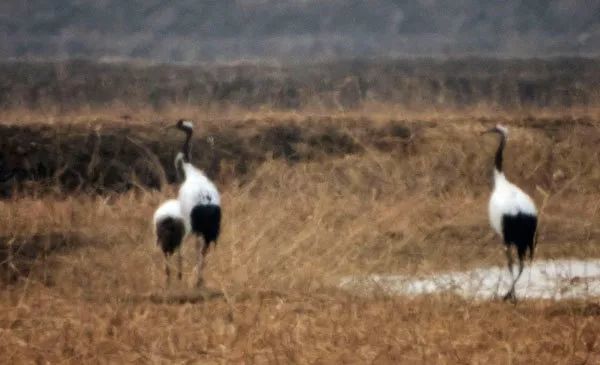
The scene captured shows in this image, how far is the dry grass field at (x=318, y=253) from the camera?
873 cm

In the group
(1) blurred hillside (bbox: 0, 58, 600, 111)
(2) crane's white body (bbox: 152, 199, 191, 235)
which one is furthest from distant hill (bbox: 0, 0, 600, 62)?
(2) crane's white body (bbox: 152, 199, 191, 235)

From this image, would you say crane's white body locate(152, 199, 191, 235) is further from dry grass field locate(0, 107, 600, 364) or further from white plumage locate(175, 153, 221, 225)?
dry grass field locate(0, 107, 600, 364)

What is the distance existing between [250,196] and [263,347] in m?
8.31

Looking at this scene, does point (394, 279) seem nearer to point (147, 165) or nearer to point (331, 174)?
point (331, 174)

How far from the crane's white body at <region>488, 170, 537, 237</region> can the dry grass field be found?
112cm

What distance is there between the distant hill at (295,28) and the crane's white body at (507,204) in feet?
88.2

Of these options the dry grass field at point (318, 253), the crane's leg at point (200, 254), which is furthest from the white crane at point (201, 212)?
the dry grass field at point (318, 253)

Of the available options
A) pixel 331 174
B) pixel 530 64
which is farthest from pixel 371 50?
pixel 331 174

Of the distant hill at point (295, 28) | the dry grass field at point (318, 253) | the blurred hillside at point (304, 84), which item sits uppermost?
the dry grass field at point (318, 253)

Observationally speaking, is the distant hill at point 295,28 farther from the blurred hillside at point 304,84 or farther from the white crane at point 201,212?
the white crane at point 201,212

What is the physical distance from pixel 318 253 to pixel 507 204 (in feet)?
5.83

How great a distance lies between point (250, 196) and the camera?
17.0 metres

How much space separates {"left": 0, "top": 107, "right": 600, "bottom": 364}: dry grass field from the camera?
344 inches

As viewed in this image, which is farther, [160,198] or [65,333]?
[160,198]
